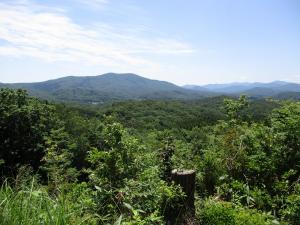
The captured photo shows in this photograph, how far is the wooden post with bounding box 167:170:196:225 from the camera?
14.5 feet

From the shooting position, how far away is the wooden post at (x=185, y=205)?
443 centimetres

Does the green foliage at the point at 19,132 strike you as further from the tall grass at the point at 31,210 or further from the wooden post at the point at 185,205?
the tall grass at the point at 31,210

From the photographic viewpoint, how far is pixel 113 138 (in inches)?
179

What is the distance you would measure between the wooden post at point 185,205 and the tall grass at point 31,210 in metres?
1.70

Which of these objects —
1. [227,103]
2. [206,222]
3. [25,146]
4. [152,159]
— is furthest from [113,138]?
[25,146]

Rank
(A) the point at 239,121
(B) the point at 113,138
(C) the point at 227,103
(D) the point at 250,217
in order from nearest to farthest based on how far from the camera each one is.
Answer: (D) the point at 250,217 → (B) the point at 113,138 → (A) the point at 239,121 → (C) the point at 227,103

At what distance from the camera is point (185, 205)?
4.49m

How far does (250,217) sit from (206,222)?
549 mm

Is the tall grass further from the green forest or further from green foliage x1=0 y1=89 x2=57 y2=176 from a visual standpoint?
green foliage x1=0 y1=89 x2=57 y2=176

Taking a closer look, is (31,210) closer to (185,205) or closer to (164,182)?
(164,182)

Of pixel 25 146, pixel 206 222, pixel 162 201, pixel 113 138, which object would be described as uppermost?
pixel 113 138

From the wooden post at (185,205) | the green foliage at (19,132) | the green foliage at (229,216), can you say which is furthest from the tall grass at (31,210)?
the green foliage at (19,132)

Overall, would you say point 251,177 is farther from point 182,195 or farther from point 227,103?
point 227,103

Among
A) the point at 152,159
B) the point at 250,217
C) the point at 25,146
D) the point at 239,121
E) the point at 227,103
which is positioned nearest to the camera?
the point at 250,217
